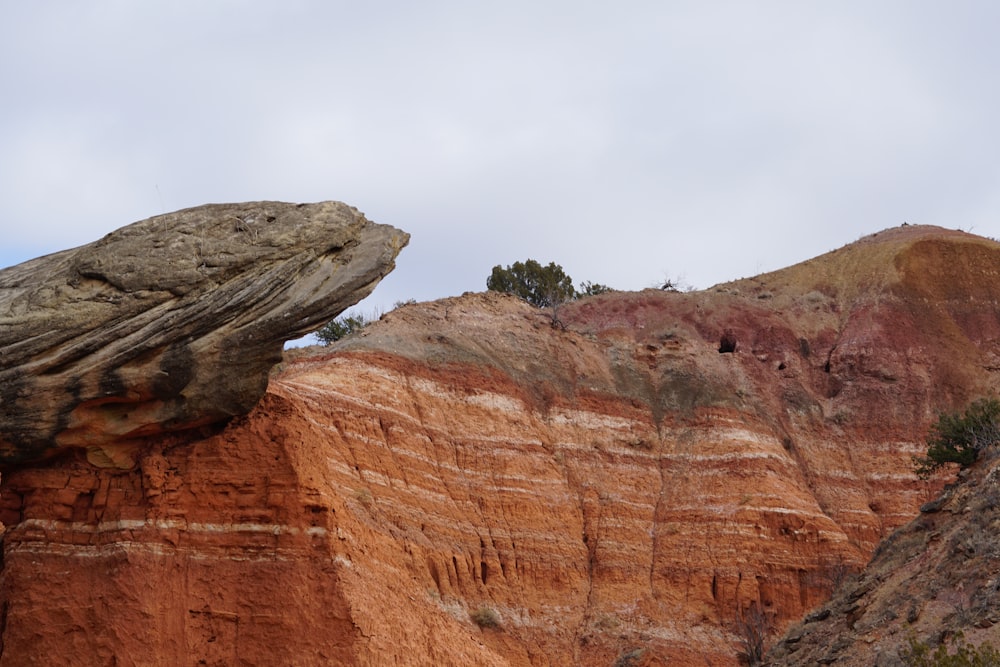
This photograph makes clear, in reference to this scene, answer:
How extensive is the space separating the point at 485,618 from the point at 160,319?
12612 millimetres

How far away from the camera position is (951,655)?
2033 cm

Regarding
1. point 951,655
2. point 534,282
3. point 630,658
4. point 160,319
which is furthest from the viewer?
point 534,282

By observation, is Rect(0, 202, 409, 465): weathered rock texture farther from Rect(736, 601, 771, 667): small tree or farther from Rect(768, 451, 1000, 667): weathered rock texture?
Rect(736, 601, 771, 667): small tree

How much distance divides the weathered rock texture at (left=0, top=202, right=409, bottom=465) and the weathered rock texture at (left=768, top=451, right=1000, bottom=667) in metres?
9.99

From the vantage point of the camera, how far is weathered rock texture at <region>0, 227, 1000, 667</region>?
2358 cm

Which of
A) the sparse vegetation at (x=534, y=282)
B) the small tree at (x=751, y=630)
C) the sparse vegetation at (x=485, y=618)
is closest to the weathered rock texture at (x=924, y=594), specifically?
the small tree at (x=751, y=630)

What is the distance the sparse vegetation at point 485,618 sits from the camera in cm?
3216

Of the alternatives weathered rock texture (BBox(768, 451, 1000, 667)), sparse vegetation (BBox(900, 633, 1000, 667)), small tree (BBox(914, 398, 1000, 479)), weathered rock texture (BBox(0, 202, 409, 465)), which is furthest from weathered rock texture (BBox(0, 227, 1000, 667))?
sparse vegetation (BBox(900, 633, 1000, 667))

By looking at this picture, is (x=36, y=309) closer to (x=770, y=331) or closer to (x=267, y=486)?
(x=267, y=486)

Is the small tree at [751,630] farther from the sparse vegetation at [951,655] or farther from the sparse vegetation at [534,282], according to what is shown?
the sparse vegetation at [534,282]

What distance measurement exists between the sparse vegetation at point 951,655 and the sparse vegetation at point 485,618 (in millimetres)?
12549

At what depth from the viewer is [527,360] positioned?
4066 centimetres

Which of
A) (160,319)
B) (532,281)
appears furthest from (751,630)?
(532,281)

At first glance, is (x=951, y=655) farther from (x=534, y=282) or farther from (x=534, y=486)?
(x=534, y=282)
